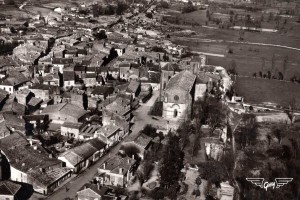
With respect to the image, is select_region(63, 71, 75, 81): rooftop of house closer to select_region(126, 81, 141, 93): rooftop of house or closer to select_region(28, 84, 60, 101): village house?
select_region(28, 84, 60, 101): village house

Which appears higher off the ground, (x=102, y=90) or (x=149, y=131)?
(x=102, y=90)

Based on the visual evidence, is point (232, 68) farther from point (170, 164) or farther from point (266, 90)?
point (170, 164)

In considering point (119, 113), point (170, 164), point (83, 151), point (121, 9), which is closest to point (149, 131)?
point (119, 113)

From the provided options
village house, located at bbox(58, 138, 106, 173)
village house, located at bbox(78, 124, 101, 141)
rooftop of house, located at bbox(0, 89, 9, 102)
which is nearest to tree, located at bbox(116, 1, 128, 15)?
rooftop of house, located at bbox(0, 89, 9, 102)

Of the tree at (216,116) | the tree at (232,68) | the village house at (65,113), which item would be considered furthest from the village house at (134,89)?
the tree at (232,68)

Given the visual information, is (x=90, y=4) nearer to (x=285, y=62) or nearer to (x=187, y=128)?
(x=285, y=62)

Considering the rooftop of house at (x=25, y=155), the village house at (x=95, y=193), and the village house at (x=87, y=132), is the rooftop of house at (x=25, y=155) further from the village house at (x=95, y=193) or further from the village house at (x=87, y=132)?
the village house at (x=87, y=132)
